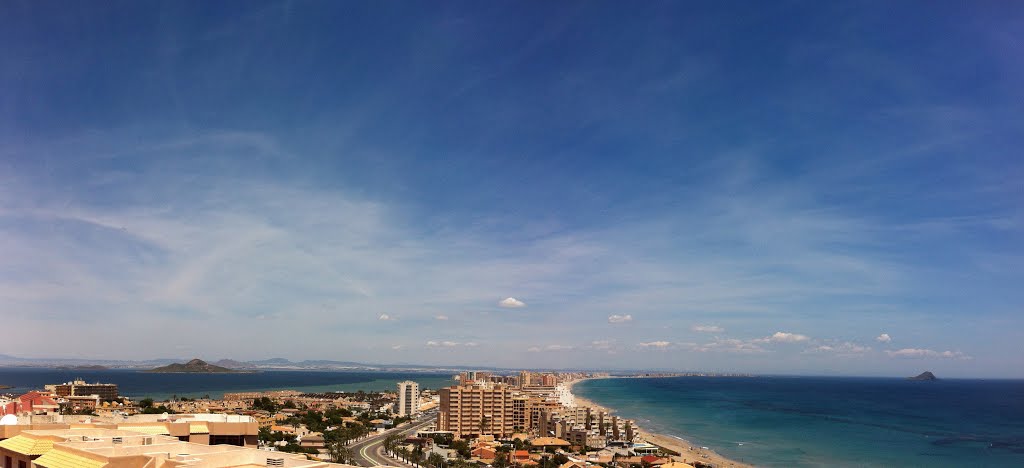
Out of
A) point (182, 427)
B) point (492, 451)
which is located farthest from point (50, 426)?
point (492, 451)

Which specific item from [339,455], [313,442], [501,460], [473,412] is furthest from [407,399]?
[339,455]

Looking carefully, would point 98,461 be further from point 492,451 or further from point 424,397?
point 424,397

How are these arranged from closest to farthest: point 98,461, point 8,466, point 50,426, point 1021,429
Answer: point 98,461 → point 8,466 → point 50,426 → point 1021,429

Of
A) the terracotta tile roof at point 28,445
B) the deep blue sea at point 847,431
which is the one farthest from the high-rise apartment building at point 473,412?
the terracotta tile roof at point 28,445

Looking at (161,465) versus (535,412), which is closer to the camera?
(161,465)

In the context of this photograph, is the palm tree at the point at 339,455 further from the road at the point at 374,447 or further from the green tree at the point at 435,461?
the green tree at the point at 435,461

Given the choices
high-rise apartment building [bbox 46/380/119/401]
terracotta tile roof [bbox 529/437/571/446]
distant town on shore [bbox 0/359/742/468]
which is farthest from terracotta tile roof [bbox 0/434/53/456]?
high-rise apartment building [bbox 46/380/119/401]

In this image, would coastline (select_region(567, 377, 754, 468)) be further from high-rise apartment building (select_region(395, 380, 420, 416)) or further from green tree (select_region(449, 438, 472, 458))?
high-rise apartment building (select_region(395, 380, 420, 416))
